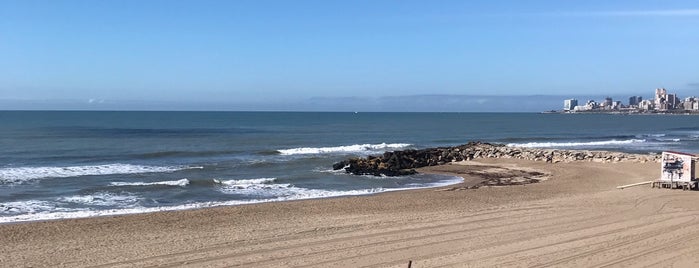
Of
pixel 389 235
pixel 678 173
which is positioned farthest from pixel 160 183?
pixel 678 173

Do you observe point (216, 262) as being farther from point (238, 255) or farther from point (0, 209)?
point (0, 209)

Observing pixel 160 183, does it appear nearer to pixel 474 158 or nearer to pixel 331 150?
pixel 474 158

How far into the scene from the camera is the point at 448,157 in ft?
106

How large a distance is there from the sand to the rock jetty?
9294 mm

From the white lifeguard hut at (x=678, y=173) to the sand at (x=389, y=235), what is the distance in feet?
3.15

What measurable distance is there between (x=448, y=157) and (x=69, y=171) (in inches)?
686

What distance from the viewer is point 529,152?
3431cm

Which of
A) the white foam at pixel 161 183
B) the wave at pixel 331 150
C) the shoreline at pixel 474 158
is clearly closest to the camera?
the shoreline at pixel 474 158

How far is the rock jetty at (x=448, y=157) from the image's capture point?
90.3 feet

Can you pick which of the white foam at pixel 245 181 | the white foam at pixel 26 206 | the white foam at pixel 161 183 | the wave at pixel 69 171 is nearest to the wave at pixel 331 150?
the wave at pixel 69 171

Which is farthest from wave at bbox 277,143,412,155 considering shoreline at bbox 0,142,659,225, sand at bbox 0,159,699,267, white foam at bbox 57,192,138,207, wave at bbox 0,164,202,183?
sand at bbox 0,159,699,267

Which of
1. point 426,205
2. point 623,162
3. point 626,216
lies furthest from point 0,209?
point 623,162

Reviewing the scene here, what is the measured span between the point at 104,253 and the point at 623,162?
991 inches

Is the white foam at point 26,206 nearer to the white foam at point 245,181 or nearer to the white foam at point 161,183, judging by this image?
the white foam at point 161,183
